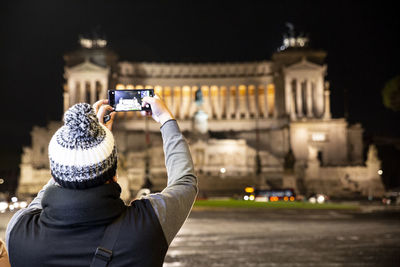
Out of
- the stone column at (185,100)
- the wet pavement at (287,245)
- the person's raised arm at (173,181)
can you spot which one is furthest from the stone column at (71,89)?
the person's raised arm at (173,181)

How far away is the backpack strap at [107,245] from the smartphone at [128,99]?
1.11 m

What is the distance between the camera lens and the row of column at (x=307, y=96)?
95000 mm

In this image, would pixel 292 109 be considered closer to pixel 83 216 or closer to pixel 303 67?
pixel 303 67

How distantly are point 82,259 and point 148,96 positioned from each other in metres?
1.34

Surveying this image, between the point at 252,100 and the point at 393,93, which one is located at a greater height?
the point at 252,100

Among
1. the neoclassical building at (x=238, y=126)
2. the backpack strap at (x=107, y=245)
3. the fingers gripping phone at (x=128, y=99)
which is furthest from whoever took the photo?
the neoclassical building at (x=238, y=126)

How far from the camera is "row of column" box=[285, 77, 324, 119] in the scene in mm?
95000

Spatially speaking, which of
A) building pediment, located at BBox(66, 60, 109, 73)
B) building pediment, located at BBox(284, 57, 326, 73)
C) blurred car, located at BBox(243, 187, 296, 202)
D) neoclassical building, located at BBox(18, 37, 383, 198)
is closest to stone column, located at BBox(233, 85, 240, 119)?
neoclassical building, located at BBox(18, 37, 383, 198)

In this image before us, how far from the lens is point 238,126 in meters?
98.2

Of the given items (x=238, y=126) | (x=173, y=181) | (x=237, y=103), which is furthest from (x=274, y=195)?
(x=237, y=103)

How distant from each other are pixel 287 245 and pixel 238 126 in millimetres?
82084

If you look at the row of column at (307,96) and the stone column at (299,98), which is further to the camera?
the row of column at (307,96)

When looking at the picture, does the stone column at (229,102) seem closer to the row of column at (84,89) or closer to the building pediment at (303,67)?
the building pediment at (303,67)

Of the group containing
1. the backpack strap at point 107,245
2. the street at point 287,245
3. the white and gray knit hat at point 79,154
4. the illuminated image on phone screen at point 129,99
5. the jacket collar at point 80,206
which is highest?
the illuminated image on phone screen at point 129,99
